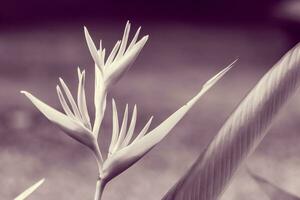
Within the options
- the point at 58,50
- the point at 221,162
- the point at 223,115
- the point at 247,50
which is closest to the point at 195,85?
the point at 223,115

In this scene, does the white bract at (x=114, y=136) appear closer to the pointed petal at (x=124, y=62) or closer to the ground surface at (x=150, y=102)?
the pointed petal at (x=124, y=62)

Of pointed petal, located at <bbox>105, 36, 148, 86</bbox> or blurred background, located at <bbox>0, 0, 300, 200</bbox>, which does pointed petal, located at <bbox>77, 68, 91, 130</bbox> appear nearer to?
pointed petal, located at <bbox>105, 36, 148, 86</bbox>

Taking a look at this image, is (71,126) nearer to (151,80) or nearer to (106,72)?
(106,72)

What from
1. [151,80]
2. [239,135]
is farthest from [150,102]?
[239,135]

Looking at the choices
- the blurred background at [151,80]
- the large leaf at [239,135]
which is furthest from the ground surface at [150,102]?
the large leaf at [239,135]

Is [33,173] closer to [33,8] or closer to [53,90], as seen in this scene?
[53,90]

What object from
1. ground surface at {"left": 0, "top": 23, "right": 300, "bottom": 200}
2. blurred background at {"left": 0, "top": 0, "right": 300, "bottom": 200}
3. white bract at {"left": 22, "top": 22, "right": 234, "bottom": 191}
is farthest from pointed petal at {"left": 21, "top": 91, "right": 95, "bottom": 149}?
blurred background at {"left": 0, "top": 0, "right": 300, "bottom": 200}
